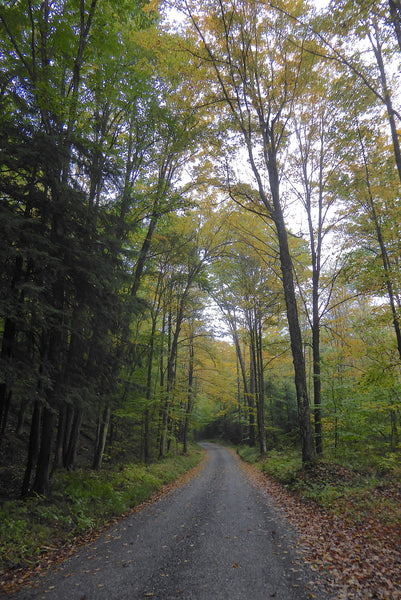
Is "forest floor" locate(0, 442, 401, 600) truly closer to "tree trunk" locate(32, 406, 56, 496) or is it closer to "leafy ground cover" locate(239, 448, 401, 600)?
"leafy ground cover" locate(239, 448, 401, 600)

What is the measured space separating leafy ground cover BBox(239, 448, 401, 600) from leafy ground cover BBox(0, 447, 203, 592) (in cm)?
393

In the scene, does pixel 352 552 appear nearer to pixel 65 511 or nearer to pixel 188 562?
pixel 188 562

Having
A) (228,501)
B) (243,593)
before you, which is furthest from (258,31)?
(228,501)

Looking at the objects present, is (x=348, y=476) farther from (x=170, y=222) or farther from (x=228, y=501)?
(x=170, y=222)

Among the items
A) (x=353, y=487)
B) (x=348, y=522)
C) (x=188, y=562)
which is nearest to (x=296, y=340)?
(x=353, y=487)

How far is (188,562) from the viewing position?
13.0ft

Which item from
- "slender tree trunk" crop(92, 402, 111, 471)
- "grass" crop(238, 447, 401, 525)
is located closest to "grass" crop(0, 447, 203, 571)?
"slender tree trunk" crop(92, 402, 111, 471)

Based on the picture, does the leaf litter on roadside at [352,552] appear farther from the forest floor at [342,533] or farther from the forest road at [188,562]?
the forest road at [188,562]

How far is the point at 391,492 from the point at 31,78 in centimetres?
1271

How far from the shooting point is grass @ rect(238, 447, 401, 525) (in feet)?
18.0

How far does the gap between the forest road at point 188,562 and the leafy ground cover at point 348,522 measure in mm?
393

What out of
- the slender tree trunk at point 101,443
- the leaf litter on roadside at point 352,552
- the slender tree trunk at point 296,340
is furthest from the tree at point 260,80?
the slender tree trunk at point 101,443

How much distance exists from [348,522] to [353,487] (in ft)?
6.61

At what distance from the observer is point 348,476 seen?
7.37m
